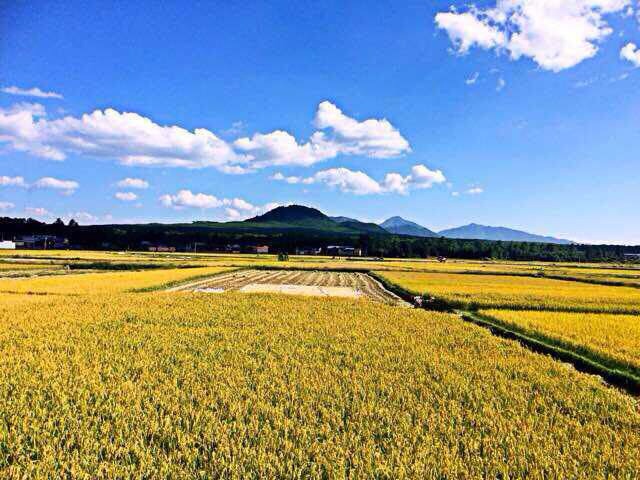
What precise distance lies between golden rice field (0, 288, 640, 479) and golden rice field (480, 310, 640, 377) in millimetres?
2043

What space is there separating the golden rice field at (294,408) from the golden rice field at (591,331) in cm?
204

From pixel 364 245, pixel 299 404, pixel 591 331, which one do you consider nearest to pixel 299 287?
pixel 591 331

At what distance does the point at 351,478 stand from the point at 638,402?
24.1 feet

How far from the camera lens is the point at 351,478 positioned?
182 inches

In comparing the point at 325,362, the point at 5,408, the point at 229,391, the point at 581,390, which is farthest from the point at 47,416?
the point at 581,390

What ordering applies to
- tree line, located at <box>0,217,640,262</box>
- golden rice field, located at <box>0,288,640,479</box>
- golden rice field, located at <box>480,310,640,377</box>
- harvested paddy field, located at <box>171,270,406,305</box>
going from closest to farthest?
golden rice field, located at <box>0,288,640,479</box> < golden rice field, located at <box>480,310,640,377</box> < harvested paddy field, located at <box>171,270,406,305</box> < tree line, located at <box>0,217,640,262</box>

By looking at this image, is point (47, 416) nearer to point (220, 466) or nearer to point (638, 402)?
point (220, 466)

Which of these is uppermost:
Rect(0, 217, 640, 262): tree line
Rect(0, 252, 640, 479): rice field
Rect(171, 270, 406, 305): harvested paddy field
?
Rect(0, 217, 640, 262): tree line

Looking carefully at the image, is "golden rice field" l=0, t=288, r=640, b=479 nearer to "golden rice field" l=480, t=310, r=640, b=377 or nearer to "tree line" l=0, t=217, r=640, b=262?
"golden rice field" l=480, t=310, r=640, b=377

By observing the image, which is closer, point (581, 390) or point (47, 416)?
point (47, 416)

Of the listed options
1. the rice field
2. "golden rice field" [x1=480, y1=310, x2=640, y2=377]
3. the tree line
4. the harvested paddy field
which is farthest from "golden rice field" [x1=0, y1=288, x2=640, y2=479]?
the tree line

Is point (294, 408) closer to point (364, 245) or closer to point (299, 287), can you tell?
point (299, 287)

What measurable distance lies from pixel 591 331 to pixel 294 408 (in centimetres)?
1320

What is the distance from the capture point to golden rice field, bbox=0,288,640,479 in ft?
16.3
